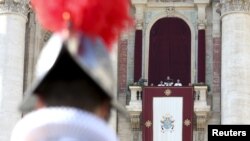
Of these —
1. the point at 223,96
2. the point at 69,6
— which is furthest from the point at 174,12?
the point at 69,6

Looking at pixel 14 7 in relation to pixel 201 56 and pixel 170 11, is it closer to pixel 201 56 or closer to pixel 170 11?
pixel 170 11

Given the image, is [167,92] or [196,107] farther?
[167,92]

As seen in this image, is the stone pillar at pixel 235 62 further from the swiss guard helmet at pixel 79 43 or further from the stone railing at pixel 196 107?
the swiss guard helmet at pixel 79 43

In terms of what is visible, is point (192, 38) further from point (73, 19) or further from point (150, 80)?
point (73, 19)

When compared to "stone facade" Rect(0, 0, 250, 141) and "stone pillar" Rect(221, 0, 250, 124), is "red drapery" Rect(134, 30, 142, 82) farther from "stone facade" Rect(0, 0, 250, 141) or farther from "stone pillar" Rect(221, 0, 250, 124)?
"stone pillar" Rect(221, 0, 250, 124)

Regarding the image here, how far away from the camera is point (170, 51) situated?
82.3 feet

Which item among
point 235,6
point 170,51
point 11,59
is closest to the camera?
point 11,59

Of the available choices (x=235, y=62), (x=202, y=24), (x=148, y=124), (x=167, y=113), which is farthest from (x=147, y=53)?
(x=235, y=62)

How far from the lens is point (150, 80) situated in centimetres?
2497

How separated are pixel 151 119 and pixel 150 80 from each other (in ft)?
3.94

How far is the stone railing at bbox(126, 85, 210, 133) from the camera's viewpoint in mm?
24219

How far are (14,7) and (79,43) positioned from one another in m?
22.7

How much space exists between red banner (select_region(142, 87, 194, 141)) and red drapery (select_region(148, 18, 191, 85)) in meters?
0.50

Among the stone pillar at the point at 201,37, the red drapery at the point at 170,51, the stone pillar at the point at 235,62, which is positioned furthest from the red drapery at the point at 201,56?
the stone pillar at the point at 235,62
